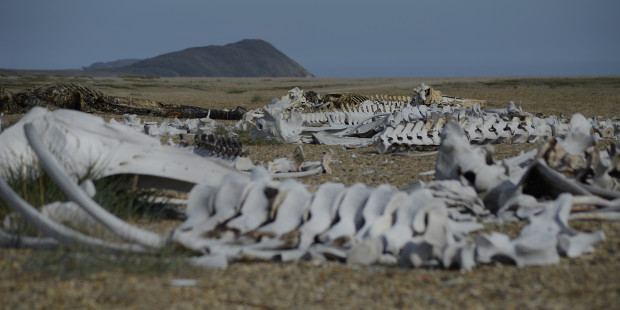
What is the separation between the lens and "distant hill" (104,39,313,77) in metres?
152

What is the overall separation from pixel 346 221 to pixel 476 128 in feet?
17.9

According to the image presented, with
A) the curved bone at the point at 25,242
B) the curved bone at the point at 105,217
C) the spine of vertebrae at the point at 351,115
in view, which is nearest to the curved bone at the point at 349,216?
the curved bone at the point at 105,217

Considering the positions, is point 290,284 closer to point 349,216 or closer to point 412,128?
point 349,216

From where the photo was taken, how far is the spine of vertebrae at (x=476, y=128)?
745 centimetres

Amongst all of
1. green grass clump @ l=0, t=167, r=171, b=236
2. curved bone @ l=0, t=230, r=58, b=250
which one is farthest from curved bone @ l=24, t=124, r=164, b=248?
green grass clump @ l=0, t=167, r=171, b=236

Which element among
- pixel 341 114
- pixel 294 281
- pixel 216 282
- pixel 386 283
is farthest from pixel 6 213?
pixel 341 114

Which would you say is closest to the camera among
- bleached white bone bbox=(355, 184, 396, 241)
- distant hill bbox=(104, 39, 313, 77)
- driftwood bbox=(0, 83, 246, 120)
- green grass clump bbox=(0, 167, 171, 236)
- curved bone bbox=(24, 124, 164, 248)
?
curved bone bbox=(24, 124, 164, 248)

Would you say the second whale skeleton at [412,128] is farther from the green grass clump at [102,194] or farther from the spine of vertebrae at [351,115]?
the green grass clump at [102,194]

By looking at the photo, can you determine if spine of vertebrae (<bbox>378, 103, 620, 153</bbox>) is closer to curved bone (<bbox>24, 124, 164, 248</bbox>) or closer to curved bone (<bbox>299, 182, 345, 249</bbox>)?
curved bone (<bbox>299, 182, 345, 249</bbox>)

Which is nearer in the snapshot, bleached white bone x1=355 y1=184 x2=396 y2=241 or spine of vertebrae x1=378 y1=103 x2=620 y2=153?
bleached white bone x1=355 y1=184 x2=396 y2=241

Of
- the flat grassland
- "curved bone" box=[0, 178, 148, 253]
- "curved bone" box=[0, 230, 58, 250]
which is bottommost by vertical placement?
the flat grassland

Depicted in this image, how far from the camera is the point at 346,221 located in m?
3.06

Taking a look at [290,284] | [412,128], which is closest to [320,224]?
[290,284]

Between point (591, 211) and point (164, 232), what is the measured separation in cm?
260
